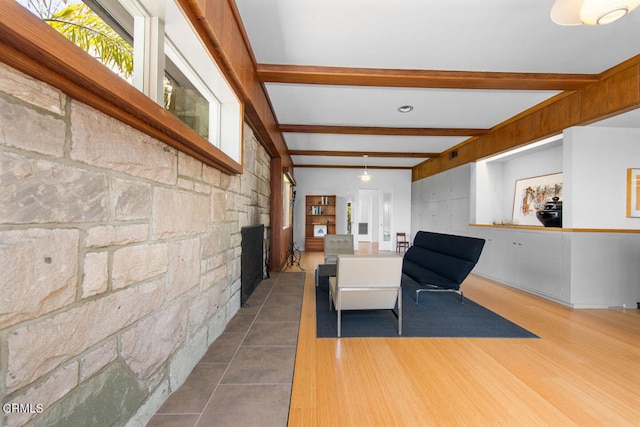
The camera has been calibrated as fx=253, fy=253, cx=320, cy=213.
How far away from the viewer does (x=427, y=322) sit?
264cm

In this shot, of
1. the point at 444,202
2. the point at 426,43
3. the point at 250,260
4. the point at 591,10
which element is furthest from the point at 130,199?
the point at 444,202

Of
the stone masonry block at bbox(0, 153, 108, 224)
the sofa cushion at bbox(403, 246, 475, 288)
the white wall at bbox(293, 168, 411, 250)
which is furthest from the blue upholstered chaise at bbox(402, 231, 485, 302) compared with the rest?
the white wall at bbox(293, 168, 411, 250)

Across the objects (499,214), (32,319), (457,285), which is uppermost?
(499,214)

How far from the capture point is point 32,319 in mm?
729

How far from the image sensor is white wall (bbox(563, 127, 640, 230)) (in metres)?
3.10

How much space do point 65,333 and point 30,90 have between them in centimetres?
75

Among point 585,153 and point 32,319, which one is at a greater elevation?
point 585,153

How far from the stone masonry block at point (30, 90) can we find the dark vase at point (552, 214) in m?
4.75

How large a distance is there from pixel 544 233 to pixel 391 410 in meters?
3.41

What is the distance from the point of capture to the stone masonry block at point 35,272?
0.67 m

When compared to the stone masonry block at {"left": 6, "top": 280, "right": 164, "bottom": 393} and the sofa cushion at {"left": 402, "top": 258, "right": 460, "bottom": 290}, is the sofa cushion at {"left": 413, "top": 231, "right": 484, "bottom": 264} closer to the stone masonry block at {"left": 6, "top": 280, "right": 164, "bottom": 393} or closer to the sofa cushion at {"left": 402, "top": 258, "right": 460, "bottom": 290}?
the sofa cushion at {"left": 402, "top": 258, "right": 460, "bottom": 290}

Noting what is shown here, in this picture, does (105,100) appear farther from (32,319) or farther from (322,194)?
(322,194)

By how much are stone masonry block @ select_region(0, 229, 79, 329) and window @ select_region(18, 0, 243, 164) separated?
72 centimetres

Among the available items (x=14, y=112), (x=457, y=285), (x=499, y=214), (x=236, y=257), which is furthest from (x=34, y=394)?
(x=499, y=214)
